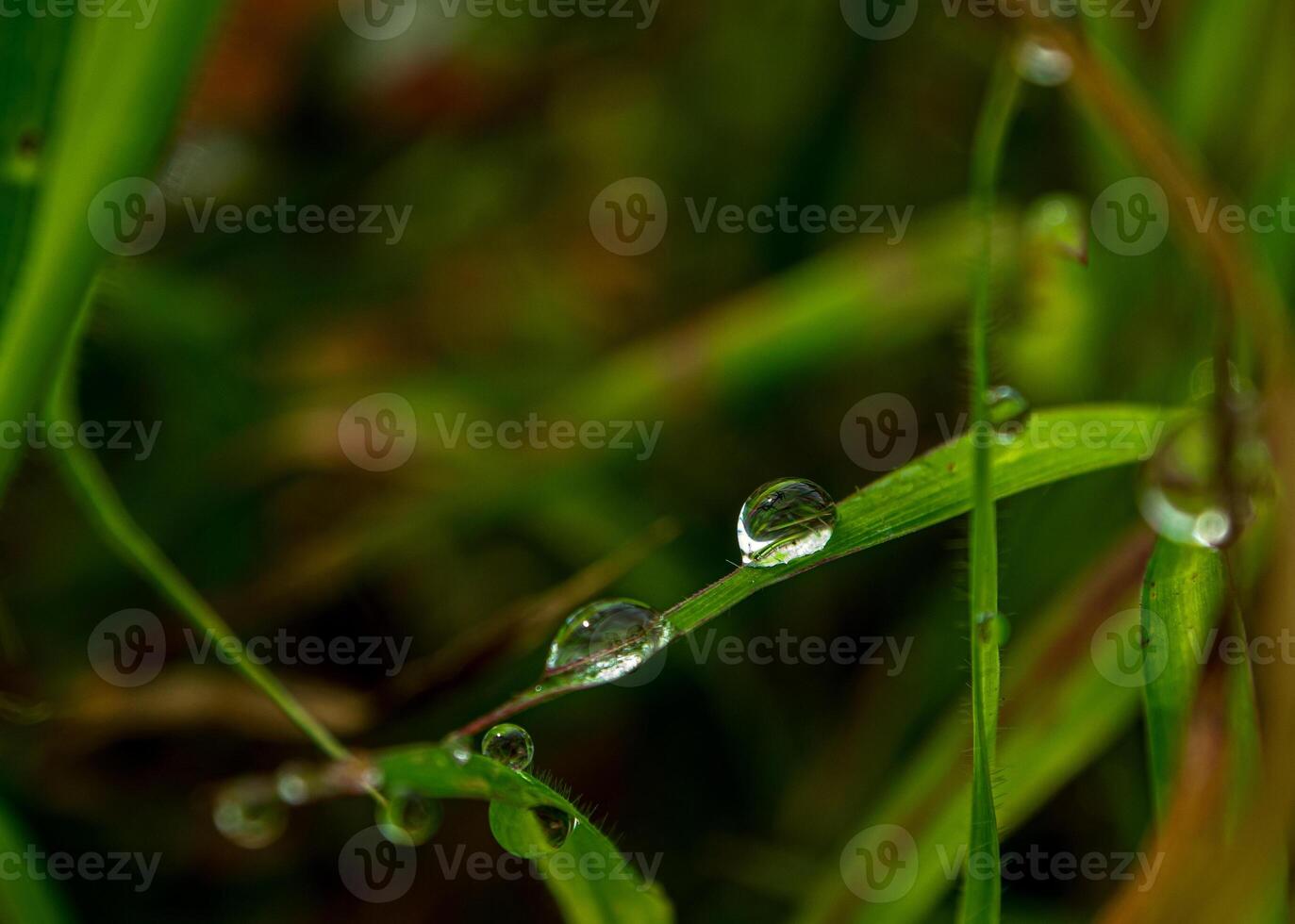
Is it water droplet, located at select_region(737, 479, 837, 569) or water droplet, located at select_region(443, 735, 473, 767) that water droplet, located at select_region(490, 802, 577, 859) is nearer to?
water droplet, located at select_region(443, 735, 473, 767)

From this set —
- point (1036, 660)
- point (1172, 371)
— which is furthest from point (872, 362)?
point (1036, 660)

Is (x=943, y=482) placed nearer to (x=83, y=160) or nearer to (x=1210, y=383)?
(x=1210, y=383)

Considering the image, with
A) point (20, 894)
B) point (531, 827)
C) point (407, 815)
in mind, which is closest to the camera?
point (531, 827)

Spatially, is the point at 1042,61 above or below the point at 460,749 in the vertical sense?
above

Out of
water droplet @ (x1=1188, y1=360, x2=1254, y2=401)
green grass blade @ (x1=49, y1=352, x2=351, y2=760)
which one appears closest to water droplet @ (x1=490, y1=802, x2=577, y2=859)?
green grass blade @ (x1=49, y1=352, x2=351, y2=760)

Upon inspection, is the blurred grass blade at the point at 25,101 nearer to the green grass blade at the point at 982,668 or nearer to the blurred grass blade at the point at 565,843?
the blurred grass blade at the point at 565,843

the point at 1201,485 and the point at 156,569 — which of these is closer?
the point at 1201,485

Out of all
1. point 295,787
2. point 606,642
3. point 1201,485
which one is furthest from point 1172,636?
point 295,787
